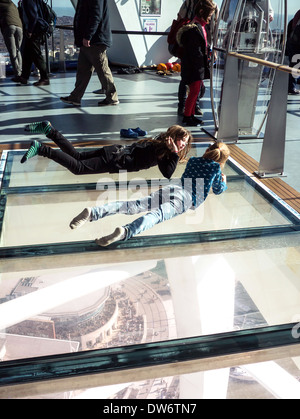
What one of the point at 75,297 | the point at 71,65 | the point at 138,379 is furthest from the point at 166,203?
the point at 71,65

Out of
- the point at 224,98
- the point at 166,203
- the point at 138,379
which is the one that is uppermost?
the point at 224,98

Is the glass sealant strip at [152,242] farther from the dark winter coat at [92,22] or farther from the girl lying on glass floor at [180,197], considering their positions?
the dark winter coat at [92,22]

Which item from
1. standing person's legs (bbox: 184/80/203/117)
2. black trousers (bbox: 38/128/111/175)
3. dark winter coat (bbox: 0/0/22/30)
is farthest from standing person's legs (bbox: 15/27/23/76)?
black trousers (bbox: 38/128/111/175)

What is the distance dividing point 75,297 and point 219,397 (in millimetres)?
835

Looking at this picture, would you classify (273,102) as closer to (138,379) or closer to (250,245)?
(250,245)

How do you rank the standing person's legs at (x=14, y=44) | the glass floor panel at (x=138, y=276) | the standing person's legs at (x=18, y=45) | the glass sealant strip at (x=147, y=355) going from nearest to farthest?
1. the glass sealant strip at (x=147, y=355)
2. the glass floor panel at (x=138, y=276)
3. the standing person's legs at (x=14, y=44)
4. the standing person's legs at (x=18, y=45)

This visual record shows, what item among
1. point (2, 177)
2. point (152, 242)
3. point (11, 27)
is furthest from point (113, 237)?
point (11, 27)

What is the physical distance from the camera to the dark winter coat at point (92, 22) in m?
5.18

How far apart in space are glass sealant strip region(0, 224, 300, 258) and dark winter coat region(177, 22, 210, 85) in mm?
2594

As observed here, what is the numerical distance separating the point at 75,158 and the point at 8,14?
14.9 feet

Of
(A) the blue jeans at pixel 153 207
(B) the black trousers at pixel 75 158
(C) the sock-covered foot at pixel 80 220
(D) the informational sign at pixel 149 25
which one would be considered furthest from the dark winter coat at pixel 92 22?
(D) the informational sign at pixel 149 25

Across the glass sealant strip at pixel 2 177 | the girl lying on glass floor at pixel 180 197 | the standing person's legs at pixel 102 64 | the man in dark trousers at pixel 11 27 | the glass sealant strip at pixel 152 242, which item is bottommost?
the glass sealant strip at pixel 152 242

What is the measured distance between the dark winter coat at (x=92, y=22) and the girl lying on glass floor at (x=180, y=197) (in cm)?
304

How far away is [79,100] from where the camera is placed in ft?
19.0
